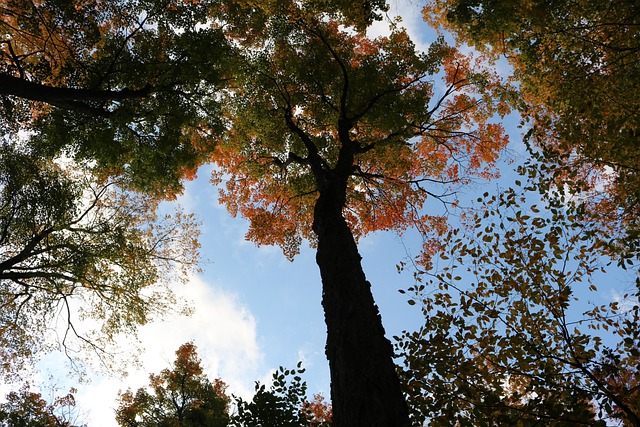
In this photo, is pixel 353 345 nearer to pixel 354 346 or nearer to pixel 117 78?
pixel 354 346

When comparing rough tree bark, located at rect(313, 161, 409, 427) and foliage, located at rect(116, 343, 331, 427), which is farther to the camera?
foliage, located at rect(116, 343, 331, 427)

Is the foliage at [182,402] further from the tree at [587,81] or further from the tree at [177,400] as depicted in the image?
the tree at [587,81]

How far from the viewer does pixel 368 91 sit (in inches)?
434

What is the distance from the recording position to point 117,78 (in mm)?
10430

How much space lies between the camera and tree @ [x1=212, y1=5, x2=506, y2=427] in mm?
10320

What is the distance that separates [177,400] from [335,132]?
14.2 metres

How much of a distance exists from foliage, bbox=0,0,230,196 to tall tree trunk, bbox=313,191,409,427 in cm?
710

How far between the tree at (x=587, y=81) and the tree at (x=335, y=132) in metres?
2.92

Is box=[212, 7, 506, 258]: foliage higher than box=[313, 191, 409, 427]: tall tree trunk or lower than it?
higher

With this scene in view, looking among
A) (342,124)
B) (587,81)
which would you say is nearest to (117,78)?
(342,124)

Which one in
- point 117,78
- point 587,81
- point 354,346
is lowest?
point 354,346

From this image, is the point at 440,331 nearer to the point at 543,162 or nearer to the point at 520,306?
the point at 520,306

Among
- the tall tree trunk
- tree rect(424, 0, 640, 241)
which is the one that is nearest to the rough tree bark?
the tall tree trunk

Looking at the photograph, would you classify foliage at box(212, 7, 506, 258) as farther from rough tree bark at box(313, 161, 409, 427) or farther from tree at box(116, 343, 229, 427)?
tree at box(116, 343, 229, 427)
